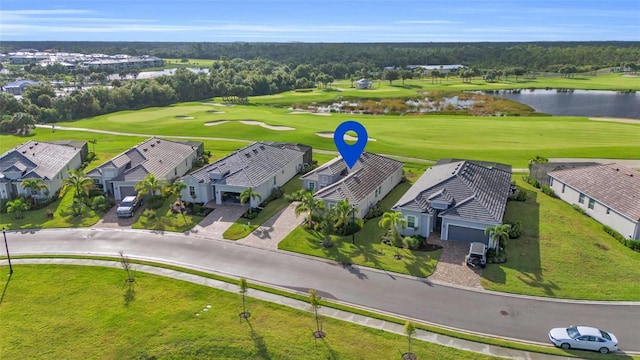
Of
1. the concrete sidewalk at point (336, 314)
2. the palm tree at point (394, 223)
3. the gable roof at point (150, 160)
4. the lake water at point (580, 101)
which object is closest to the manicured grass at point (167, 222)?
the gable roof at point (150, 160)

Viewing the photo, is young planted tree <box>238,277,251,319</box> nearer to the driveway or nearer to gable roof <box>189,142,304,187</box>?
the driveway

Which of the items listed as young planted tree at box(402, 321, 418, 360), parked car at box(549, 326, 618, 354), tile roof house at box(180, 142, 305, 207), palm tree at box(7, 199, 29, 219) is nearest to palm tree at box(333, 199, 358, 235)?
tile roof house at box(180, 142, 305, 207)

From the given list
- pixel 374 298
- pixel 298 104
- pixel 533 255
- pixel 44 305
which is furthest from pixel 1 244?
pixel 298 104

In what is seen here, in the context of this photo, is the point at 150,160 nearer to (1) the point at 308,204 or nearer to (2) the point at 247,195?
(2) the point at 247,195

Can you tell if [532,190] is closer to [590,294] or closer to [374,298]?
[590,294]

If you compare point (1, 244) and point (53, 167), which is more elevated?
point (53, 167)

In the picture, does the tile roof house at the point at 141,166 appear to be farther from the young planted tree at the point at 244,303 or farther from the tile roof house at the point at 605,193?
the tile roof house at the point at 605,193
